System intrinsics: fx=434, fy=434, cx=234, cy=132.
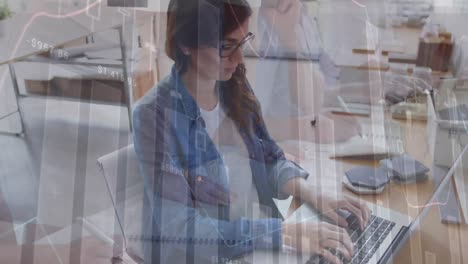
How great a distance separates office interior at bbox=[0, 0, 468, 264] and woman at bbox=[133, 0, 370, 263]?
1.0 inches

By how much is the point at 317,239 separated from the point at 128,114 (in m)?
0.40

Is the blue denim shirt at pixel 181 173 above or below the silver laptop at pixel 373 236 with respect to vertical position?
above

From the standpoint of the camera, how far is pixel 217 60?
28.4 inches

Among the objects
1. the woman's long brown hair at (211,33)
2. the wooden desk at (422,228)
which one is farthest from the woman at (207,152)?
the wooden desk at (422,228)

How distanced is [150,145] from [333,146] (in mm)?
362

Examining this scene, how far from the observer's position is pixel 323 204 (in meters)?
0.81

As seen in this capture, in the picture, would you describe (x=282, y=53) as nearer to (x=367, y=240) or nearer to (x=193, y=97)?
(x=193, y=97)

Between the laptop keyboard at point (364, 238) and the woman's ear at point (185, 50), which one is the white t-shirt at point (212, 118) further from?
the laptop keyboard at point (364, 238)

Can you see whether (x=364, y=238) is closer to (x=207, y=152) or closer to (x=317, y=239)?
(x=317, y=239)

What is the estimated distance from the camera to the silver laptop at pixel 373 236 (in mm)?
765

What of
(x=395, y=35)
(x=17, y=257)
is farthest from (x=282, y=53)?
(x=17, y=257)

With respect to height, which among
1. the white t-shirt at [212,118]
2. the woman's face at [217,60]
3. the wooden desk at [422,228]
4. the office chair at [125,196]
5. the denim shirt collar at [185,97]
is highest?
the woman's face at [217,60]

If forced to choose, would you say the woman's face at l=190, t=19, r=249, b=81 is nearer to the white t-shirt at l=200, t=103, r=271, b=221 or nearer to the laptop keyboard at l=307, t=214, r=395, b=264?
the white t-shirt at l=200, t=103, r=271, b=221

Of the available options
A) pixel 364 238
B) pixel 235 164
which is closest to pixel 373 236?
pixel 364 238
